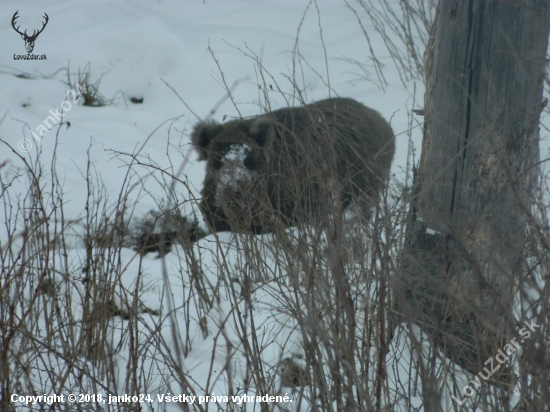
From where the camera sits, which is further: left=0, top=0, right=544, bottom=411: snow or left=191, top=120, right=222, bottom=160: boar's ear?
left=0, top=0, right=544, bottom=411: snow

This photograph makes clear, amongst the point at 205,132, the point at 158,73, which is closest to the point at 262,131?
the point at 205,132

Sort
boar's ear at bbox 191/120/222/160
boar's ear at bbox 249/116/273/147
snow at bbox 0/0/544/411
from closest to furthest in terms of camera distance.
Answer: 1. boar's ear at bbox 249/116/273/147
2. boar's ear at bbox 191/120/222/160
3. snow at bbox 0/0/544/411

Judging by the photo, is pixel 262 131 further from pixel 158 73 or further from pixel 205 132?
pixel 158 73

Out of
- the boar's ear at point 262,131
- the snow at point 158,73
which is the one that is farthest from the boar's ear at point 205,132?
the snow at point 158,73

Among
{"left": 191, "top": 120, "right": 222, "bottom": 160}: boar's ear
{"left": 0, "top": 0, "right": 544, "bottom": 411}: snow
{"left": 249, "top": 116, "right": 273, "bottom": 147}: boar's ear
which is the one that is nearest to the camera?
{"left": 249, "top": 116, "right": 273, "bottom": 147}: boar's ear

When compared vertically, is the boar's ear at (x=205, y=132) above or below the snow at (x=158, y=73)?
below

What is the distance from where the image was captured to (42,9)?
9.91 meters

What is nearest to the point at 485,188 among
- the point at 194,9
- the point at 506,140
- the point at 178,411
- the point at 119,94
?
the point at 506,140

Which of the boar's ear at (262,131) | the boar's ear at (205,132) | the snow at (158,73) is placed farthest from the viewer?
the snow at (158,73)

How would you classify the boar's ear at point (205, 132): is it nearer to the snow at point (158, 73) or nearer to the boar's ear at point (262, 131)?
the boar's ear at point (262, 131)

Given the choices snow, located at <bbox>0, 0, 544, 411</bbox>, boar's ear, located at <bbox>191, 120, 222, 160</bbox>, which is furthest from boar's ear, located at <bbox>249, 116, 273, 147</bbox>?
snow, located at <bbox>0, 0, 544, 411</bbox>

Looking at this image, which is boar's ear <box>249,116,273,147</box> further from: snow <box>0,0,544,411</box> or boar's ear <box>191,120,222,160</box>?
snow <box>0,0,544,411</box>

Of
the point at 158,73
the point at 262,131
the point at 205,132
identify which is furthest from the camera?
the point at 158,73

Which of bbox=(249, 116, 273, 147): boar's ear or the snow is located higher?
the snow
